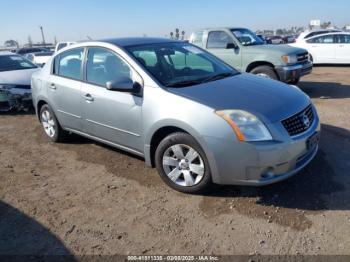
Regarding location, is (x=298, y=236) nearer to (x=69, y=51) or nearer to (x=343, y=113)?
(x=69, y=51)

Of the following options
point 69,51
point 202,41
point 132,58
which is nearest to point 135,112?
point 132,58

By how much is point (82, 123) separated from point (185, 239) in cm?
256

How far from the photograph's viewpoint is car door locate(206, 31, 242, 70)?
920 cm

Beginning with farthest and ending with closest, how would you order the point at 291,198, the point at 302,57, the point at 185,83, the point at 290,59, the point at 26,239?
the point at 302,57
the point at 290,59
the point at 185,83
the point at 291,198
the point at 26,239

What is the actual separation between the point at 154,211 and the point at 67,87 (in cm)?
244

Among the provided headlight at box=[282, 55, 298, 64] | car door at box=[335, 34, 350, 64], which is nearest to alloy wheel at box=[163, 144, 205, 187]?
headlight at box=[282, 55, 298, 64]

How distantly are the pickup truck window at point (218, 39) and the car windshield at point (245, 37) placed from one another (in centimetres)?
23

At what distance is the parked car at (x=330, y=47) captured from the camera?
14625mm

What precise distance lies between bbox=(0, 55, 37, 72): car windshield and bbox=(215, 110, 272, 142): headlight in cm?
749

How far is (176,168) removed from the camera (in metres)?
3.92

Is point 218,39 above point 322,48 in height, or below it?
above

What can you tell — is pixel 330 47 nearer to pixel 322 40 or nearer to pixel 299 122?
pixel 322 40

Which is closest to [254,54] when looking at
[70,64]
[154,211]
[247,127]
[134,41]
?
[134,41]

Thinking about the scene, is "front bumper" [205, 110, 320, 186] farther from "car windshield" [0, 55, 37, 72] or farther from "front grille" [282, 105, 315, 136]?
"car windshield" [0, 55, 37, 72]
